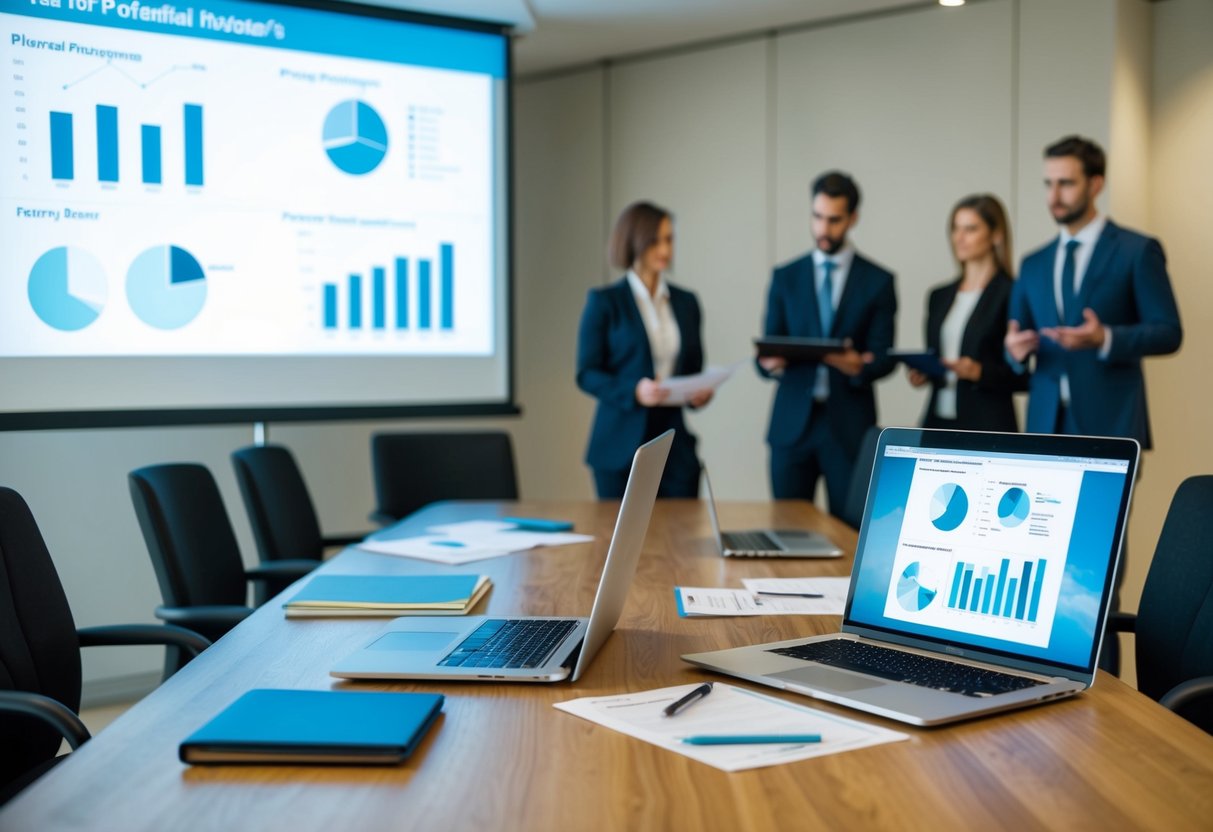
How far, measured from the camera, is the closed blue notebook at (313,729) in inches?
46.0

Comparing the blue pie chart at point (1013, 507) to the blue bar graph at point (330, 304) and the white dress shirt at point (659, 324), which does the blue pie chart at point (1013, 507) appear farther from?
the blue bar graph at point (330, 304)

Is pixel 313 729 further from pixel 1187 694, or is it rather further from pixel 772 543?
pixel 772 543

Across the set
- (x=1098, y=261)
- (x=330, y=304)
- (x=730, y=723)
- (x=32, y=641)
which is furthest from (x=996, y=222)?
→ (x=32, y=641)

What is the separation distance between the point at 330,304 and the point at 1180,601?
3.49 meters

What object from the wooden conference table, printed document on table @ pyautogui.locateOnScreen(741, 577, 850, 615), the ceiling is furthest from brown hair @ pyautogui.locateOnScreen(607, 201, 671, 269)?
the wooden conference table

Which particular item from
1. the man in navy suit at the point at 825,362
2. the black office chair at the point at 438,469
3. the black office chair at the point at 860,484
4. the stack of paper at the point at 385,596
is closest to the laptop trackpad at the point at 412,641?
the stack of paper at the point at 385,596

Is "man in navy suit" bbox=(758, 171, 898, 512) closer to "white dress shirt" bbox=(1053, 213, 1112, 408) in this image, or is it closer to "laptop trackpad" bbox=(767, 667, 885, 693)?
"white dress shirt" bbox=(1053, 213, 1112, 408)

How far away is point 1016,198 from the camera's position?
4930 mm

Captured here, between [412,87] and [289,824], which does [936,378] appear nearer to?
[412,87]

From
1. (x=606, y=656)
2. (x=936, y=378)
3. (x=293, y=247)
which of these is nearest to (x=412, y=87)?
(x=293, y=247)

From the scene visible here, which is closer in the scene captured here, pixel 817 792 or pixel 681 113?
pixel 817 792

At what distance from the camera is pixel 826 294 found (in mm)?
4625

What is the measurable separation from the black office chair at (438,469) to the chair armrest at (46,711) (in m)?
2.38

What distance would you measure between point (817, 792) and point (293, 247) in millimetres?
3871
